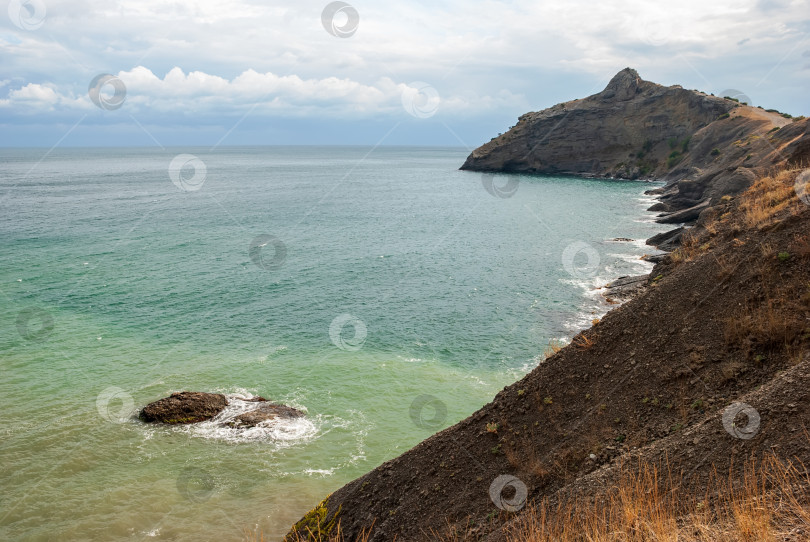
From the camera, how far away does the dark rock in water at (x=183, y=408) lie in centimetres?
2208

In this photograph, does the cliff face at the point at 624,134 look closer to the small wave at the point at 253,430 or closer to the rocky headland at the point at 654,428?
the small wave at the point at 253,430

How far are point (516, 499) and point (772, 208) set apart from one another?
11600 mm

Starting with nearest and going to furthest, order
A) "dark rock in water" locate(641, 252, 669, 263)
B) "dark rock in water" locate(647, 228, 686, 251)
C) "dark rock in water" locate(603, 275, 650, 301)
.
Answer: "dark rock in water" locate(603, 275, 650, 301) < "dark rock in water" locate(641, 252, 669, 263) < "dark rock in water" locate(647, 228, 686, 251)

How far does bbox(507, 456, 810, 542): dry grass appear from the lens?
19.6 ft

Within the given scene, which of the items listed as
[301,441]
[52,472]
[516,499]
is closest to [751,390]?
[516,499]

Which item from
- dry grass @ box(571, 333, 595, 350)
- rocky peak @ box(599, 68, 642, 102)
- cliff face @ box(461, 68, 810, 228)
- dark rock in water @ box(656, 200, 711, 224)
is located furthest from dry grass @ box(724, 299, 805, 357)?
rocky peak @ box(599, 68, 642, 102)

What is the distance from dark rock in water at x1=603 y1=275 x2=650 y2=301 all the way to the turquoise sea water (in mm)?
1515

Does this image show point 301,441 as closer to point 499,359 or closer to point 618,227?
point 499,359

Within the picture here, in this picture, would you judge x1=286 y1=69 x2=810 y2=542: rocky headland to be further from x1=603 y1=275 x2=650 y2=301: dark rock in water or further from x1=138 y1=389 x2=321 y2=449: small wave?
x1=603 y1=275 x2=650 y2=301: dark rock in water

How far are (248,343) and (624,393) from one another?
2318cm

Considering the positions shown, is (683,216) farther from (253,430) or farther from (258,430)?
(253,430)

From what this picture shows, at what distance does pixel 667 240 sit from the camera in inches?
1972

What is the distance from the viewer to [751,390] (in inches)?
385

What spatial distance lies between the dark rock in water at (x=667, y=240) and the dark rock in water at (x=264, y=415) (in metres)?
39.4
